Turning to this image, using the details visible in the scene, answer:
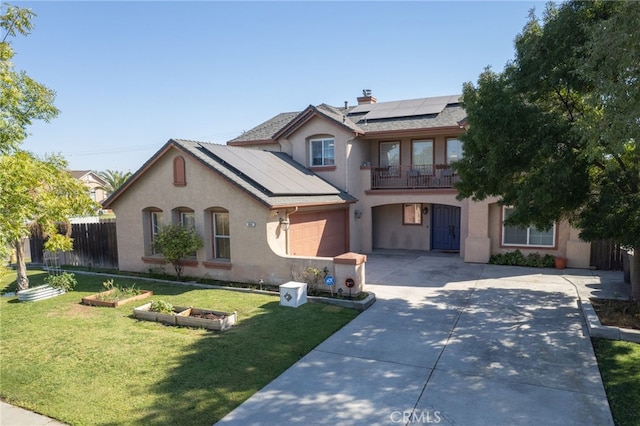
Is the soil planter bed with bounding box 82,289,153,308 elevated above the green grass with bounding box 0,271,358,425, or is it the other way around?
the soil planter bed with bounding box 82,289,153,308

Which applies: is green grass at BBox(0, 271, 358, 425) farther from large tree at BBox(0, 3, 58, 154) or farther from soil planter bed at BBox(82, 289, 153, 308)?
large tree at BBox(0, 3, 58, 154)

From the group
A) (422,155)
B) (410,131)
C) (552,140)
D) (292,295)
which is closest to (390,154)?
(422,155)

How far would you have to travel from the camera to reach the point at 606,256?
14.4 m

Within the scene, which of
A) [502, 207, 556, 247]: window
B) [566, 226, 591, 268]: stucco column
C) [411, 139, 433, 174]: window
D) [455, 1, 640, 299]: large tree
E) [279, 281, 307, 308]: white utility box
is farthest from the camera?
[411, 139, 433, 174]: window

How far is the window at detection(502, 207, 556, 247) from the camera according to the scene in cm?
1538

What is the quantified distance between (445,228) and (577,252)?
19.3 feet

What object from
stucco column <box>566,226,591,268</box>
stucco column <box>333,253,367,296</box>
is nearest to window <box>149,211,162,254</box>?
stucco column <box>333,253,367,296</box>

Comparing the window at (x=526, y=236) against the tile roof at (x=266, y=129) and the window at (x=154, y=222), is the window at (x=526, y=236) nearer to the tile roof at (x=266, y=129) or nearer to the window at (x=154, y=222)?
Answer: the tile roof at (x=266, y=129)

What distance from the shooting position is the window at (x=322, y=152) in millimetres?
18781

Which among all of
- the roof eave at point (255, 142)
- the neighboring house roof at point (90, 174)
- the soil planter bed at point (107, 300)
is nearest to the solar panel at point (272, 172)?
the roof eave at point (255, 142)

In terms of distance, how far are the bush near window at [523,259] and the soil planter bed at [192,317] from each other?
36.5 ft

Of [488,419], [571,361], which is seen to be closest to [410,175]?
[571,361]

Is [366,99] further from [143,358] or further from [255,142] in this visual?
[143,358]

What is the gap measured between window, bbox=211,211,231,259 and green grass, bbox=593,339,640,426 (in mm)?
10694
